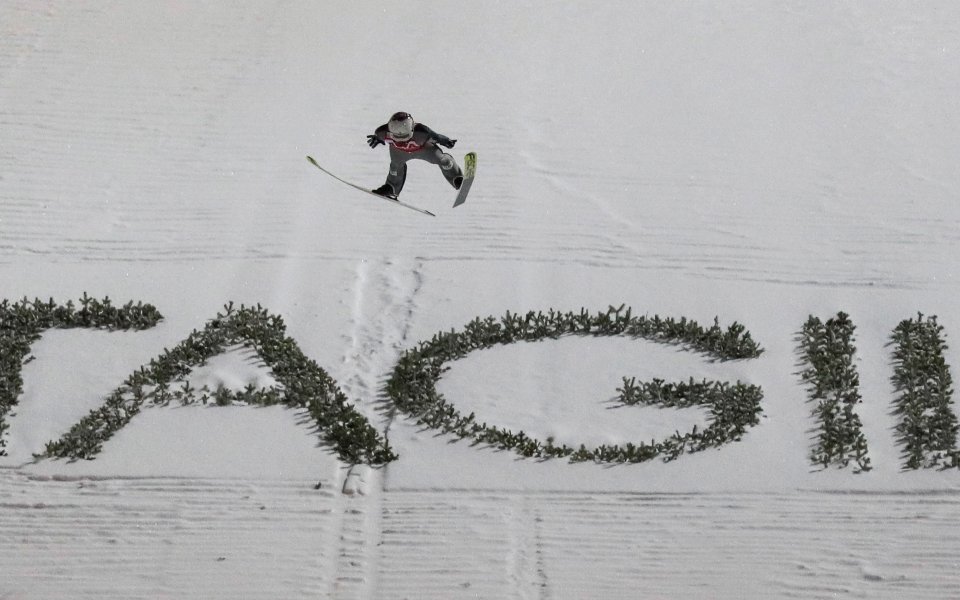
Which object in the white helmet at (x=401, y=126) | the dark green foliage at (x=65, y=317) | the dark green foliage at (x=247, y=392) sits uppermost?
the white helmet at (x=401, y=126)

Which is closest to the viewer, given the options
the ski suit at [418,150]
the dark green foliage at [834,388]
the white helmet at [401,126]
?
the white helmet at [401,126]

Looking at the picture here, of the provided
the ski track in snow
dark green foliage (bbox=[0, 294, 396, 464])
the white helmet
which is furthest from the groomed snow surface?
the white helmet

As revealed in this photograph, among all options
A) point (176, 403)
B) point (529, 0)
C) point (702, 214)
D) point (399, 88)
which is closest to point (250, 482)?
point (176, 403)

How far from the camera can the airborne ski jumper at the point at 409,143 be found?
9.16 m

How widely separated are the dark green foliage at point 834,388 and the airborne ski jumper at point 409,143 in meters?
3.01

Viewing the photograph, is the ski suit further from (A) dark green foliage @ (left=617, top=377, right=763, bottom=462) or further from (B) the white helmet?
(A) dark green foliage @ (left=617, top=377, right=763, bottom=462)

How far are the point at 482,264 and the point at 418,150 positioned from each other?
237 cm

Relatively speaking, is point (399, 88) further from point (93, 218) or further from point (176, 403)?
point (176, 403)

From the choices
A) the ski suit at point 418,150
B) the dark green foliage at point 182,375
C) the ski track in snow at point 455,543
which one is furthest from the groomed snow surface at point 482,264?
the ski suit at point 418,150

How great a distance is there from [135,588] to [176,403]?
1927 mm

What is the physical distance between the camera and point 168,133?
14102mm

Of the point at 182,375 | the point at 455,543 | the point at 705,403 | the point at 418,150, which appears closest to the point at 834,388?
the point at 705,403

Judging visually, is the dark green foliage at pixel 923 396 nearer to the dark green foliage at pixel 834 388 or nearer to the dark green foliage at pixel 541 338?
the dark green foliage at pixel 834 388

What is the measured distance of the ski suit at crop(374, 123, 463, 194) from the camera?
943 centimetres
